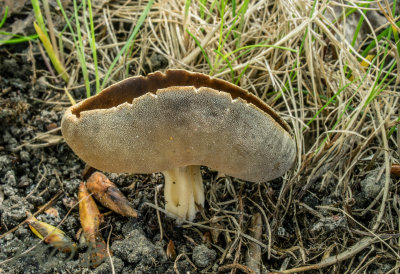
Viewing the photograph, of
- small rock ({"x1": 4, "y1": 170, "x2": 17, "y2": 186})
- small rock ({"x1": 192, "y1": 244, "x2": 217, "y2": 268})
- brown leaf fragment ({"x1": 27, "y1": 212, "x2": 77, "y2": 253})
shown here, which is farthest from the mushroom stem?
small rock ({"x1": 4, "y1": 170, "x2": 17, "y2": 186})

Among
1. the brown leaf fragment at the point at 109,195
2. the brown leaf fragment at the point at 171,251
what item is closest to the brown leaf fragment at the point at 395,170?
the brown leaf fragment at the point at 171,251

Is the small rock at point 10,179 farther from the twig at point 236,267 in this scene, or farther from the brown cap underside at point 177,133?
the twig at point 236,267

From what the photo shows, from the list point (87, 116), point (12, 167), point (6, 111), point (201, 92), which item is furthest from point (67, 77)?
point (201, 92)

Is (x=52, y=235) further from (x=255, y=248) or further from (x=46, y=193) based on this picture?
(x=255, y=248)

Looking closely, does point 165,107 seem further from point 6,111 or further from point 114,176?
point 6,111

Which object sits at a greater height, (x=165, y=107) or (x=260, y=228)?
(x=165, y=107)

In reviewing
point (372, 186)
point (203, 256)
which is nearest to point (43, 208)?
point (203, 256)

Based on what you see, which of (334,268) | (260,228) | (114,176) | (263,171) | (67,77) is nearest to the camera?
(263,171)
